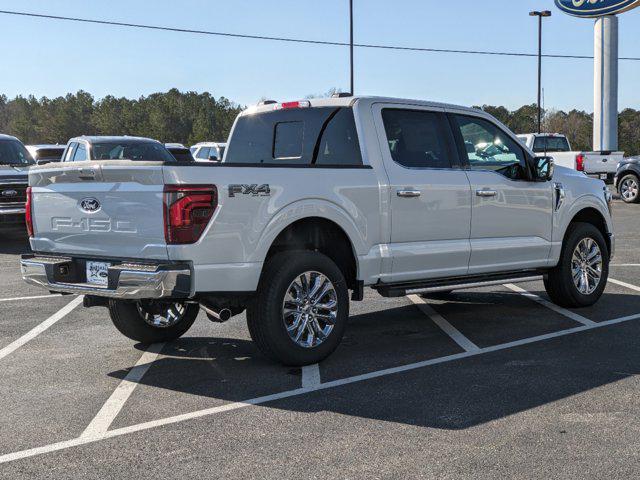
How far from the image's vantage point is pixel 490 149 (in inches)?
303

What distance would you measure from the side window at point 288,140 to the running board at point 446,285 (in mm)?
1354

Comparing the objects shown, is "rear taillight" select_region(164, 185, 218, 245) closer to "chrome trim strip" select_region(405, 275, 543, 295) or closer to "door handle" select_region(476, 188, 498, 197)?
"chrome trim strip" select_region(405, 275, 543, 295)

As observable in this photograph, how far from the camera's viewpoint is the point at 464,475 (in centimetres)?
396

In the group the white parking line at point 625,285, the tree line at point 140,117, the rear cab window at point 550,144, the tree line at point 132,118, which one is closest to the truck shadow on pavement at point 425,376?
the white parking line at point 625,285

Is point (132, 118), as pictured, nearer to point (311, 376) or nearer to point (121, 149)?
point (121, 149)

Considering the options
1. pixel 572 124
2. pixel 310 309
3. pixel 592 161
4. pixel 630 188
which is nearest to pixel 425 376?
→ pixel 310 309

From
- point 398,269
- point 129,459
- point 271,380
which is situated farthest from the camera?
point 398,269

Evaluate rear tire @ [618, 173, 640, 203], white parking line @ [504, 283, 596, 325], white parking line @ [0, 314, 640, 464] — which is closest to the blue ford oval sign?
rear tire @ [618, 173, 640, 203]

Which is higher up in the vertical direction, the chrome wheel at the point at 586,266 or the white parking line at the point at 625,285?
the chrome wheel at the point at 586,266

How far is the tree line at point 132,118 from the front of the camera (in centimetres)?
13038

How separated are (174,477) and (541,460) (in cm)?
178

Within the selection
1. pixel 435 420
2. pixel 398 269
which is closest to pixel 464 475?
pixel 435 420

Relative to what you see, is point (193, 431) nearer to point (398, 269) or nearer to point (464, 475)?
point (464, 475)

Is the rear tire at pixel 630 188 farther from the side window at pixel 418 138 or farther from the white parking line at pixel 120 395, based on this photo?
the white parking line at pixel 120 395
